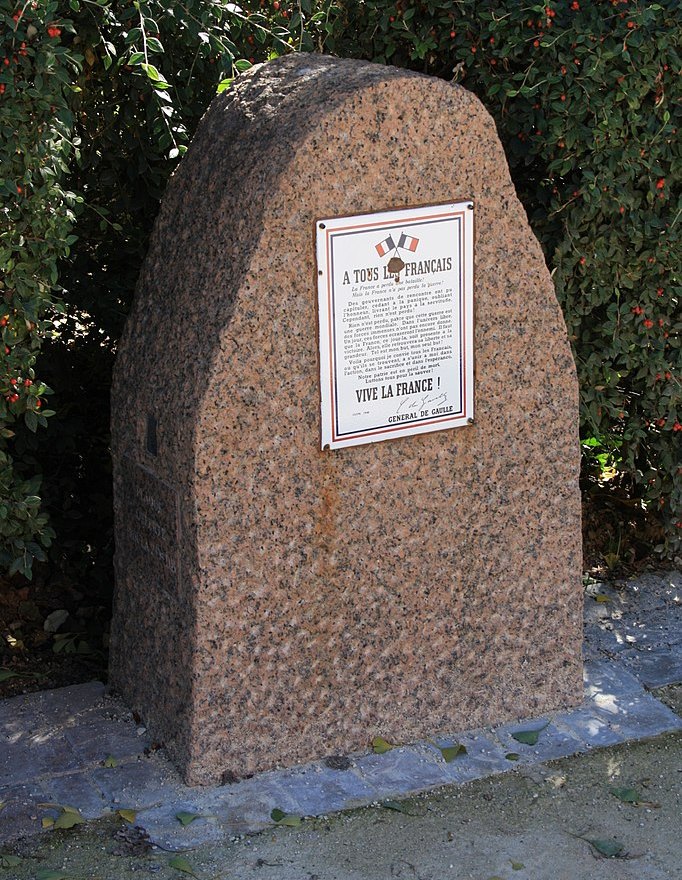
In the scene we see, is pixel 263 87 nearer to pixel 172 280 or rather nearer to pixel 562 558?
pixel 172 280

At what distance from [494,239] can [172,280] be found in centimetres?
97

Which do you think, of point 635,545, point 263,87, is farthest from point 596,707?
point 263,87

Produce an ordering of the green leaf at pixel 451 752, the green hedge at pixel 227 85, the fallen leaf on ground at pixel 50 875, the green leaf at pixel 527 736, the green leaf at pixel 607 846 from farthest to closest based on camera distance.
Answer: the green leaf at pixel 527 736 < the green leaf at pixel 451 752 < the green hedge at pixel 227 85 < the green leaf at pixel 607 846 < the fallen leaf on ground at pixel 50 875

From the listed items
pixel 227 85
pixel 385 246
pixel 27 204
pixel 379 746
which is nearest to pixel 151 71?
pixel 227 85

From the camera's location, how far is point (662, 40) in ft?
14.3

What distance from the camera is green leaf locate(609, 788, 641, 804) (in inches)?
154

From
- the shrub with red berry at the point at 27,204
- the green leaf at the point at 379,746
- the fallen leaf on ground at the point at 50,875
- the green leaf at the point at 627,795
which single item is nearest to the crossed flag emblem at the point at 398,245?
the shrub with red berry at the point at 27,204

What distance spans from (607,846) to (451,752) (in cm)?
60

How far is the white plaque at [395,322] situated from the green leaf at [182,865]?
1216mm

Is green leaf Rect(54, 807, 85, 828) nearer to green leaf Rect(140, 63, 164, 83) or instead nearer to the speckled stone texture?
the speckled stone texture

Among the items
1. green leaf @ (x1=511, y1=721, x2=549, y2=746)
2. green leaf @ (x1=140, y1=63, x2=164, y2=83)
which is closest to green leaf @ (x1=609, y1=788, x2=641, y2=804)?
green leaf @ (x1=511, y1=721, x2=549, y2=746)

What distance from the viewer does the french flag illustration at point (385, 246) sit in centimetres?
373

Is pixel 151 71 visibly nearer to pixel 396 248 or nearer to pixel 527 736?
pixel 396 248

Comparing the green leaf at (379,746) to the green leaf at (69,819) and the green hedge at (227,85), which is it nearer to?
the green leaf at (69,819)
